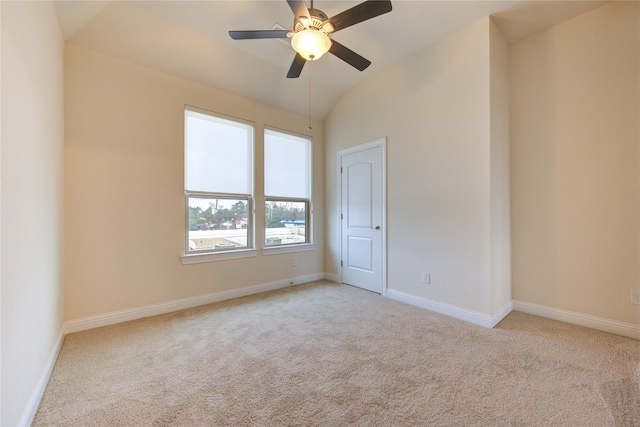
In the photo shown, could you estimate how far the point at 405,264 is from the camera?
10.9ft

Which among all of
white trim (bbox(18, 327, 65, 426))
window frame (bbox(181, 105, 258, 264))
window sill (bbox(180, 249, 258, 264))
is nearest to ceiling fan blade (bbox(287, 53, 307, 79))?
window frame (bbox(181, 105, 258, 264))

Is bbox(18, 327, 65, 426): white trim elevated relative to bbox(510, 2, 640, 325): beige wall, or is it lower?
lower

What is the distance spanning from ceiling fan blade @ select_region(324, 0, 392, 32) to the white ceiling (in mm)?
737

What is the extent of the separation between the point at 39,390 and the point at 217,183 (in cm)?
239

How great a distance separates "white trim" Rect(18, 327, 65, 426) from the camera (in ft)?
4.52

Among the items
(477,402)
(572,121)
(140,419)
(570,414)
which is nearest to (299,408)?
(140,419)

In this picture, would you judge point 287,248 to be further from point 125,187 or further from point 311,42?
point 311,42

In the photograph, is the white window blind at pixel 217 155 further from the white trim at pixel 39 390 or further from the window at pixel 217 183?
the white trim at pixel 39 390

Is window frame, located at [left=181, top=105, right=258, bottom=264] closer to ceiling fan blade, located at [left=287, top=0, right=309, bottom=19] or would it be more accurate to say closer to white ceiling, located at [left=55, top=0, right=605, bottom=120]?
white ceiling, located at [left=55, top=0, right=605, bottom=120]

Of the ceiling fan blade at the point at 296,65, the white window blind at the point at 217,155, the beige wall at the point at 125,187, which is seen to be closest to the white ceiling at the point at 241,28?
the beige wall at the point at 125,187

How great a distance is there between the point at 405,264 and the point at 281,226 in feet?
6.27

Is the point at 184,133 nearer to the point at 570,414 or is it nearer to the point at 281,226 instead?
the point at 281,226

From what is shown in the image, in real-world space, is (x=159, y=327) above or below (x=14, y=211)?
below

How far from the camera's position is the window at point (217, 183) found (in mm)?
3246
